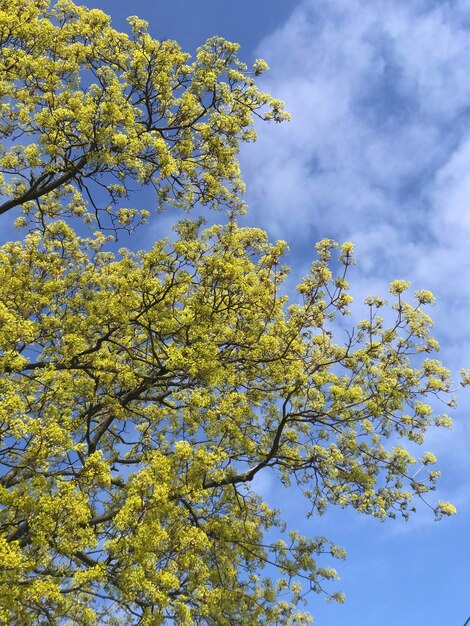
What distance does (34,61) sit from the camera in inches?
464

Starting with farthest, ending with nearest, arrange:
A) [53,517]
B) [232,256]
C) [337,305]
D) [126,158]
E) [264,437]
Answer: [264,437], [337,305], [232,256], [126,158], [53,517]

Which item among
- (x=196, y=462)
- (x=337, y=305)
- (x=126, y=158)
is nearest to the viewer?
(x=196, y=462)

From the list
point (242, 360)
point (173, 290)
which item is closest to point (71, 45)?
point (173, 290)

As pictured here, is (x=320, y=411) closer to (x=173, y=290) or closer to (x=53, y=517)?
(x=173, y=290)

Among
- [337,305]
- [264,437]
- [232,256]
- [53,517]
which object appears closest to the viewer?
[53,517]

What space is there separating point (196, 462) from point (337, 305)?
16.8 ft

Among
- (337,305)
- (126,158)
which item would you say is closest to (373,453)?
(337,305)

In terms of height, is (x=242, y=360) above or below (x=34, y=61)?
below

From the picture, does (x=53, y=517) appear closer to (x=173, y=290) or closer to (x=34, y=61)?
(x=173, y=290)

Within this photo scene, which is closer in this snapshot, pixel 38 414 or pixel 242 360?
pixel 38 414

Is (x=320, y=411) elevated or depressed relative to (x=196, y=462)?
elevated

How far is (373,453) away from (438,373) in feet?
8.01

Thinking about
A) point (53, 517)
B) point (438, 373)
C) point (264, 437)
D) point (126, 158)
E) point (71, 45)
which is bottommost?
point (53, 517)

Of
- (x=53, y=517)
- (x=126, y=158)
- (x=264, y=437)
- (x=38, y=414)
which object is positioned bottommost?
(x=53, y=517)
